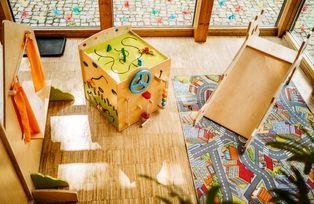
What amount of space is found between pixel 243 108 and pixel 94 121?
59.5 inches

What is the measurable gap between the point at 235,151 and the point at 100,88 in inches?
55.6

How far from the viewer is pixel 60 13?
421cm

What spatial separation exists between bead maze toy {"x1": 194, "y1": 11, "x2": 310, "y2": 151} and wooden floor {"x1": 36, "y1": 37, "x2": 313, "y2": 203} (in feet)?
1.38

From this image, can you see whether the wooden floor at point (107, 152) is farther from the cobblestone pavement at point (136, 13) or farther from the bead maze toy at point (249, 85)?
the cobblestone pavement at point (136, 13)

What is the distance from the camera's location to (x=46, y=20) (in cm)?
418

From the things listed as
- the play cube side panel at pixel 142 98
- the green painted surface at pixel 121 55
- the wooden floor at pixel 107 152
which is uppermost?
the green painted surface at pixel 121 55

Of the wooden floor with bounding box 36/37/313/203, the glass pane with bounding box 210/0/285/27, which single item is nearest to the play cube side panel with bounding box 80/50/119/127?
the wooden floor with bounding box 36/37/313/203

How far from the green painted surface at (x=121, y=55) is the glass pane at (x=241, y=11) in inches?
62.4

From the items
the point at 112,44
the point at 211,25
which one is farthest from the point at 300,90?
the point at 112,44

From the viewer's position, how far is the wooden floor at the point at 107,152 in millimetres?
2789

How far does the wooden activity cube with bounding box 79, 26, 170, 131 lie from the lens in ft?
9.45

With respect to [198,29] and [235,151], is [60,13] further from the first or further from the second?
[235,151]

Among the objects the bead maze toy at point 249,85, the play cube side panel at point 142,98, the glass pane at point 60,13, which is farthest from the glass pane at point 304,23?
the glass pane at point 60,13

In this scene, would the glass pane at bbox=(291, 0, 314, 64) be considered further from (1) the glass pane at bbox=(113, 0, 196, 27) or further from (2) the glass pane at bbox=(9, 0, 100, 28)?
(2) the glass pane at bbox=(9, 0, 100, 28)
